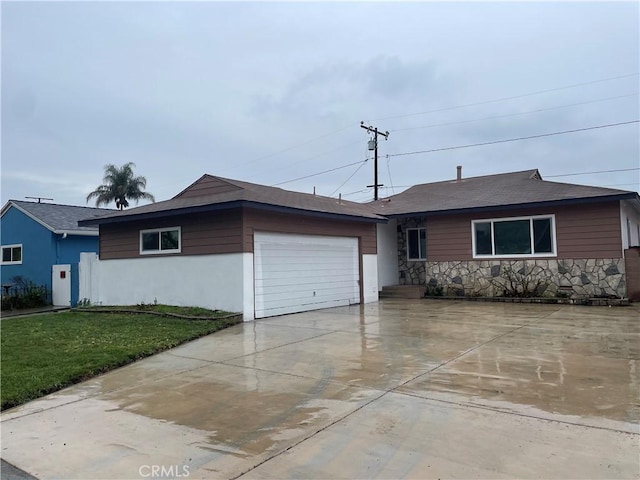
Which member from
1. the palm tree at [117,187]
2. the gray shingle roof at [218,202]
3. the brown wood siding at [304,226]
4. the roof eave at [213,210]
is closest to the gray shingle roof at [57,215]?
the roof eave at [213,210]

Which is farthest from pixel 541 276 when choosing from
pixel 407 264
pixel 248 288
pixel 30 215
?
pixel 30 215

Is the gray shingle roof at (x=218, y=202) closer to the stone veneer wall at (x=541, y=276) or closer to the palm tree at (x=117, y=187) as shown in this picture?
the stone veneer wall at (x=541, y=276)

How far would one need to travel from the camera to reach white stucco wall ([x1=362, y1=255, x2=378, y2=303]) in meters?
15.1

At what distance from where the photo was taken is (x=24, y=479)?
10.5 ft

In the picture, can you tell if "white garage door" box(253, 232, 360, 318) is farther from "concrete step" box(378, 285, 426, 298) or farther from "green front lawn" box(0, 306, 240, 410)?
"concrete step" box(378, 285, 426, 298)

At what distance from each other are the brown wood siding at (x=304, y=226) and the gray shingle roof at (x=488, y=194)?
2.11 metres

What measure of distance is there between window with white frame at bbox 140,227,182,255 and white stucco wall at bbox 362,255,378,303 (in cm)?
613

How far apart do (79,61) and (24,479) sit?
12123 mm

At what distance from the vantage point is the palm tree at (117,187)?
3888cm

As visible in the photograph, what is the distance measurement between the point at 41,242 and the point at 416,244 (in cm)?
1526

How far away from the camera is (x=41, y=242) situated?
18.3 m

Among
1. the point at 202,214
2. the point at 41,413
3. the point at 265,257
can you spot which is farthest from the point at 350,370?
the point at 202,214

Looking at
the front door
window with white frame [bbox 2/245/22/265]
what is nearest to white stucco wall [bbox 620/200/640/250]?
the front door

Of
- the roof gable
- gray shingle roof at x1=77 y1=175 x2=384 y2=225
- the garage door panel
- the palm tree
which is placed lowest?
the garage door panel
